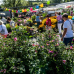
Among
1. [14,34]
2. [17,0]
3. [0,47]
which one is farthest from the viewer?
[17,0]

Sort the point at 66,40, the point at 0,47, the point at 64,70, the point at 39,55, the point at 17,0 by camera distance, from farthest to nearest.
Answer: the point at 17,0
the point at 66,40
the point at 0,47
the point at 39,55
the point at 64,70

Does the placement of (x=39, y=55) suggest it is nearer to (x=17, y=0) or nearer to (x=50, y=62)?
(x=50, y=62)

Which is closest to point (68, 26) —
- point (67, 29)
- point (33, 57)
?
point (67, 29)


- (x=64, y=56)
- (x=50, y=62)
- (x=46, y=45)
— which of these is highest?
(x=46, y=45)

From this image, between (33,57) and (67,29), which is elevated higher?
(67,29)

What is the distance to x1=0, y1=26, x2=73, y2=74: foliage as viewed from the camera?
5.60 feet

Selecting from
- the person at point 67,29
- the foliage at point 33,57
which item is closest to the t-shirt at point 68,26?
the person at point 67,29

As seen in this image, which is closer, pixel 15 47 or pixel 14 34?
pixel 15 47

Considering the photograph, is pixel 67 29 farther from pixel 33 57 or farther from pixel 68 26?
pixel 33 57

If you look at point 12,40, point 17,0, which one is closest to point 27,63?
point 12,40

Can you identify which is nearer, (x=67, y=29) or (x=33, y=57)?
(x=33, y=57)

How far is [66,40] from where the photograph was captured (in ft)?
9.78

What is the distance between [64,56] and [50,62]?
275 millimetres

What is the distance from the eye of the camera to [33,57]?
1.86 meters
